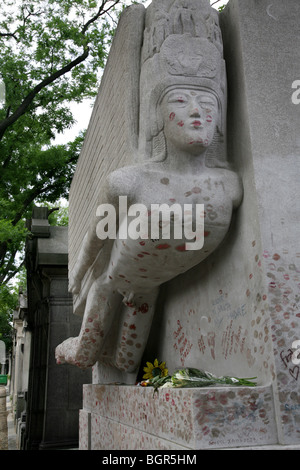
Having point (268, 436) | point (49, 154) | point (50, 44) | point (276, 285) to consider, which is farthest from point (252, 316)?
point (49, 154)

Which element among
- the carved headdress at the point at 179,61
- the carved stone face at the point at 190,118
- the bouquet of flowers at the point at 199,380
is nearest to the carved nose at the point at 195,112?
the carved stone face at the point at 190,118

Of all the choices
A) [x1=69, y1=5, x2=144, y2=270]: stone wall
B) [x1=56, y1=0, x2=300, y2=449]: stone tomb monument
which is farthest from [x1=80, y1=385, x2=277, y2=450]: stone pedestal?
[x1=69, y1=5, x2=144, y2=270]: stone wall

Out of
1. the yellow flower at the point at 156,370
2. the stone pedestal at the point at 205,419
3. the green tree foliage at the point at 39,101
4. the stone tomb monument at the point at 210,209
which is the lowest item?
the stone pedestal at the point at 205,419

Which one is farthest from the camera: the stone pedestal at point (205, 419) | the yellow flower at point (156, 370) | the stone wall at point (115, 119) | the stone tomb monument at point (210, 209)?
the yellow flower at point (156, 370)

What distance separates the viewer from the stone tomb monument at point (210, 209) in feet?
7.00

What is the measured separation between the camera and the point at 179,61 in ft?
8.67

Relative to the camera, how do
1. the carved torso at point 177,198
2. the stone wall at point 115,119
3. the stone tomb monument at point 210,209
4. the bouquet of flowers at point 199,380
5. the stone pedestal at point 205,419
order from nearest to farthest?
the stone pedestal at point 205,419, the stone tomb monument at point 210,209, the bouquet of flowers at point 199,380, the carved torso at point 177,198, the stone wall at point 115,119

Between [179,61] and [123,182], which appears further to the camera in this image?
[179,61]

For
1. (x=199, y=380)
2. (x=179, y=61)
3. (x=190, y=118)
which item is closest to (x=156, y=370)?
(x=199, y=380)

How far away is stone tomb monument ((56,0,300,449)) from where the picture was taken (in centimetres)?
213

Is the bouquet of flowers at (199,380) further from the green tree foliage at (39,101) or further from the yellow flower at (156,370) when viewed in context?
the green tree foliage at (39,101)

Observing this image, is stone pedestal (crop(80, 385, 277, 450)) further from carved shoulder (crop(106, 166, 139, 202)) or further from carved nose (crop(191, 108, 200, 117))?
carved nose (crop(191, 108, 200, 117))

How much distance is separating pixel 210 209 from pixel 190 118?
1.74 ft

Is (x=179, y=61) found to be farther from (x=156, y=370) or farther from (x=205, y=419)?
(x=156, y=370)
